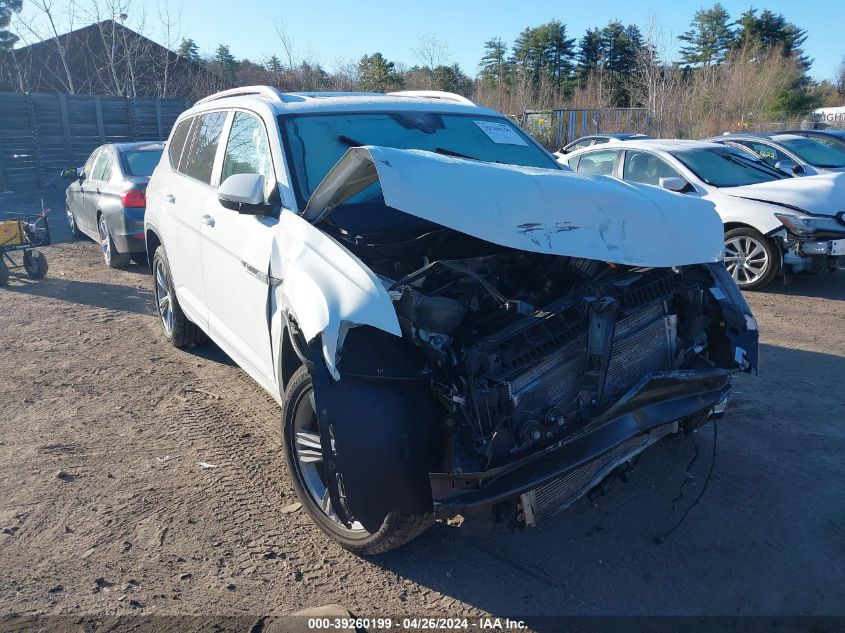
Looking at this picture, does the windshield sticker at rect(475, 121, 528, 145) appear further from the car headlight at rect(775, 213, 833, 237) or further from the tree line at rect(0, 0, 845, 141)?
the tree line at rect(0, 0, 845, 141)

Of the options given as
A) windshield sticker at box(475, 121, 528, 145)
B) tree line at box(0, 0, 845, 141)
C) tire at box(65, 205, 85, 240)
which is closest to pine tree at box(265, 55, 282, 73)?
tree line at box(0, 0, 845, 141)

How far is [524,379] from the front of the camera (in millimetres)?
2674

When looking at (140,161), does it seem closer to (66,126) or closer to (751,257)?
(751,257)

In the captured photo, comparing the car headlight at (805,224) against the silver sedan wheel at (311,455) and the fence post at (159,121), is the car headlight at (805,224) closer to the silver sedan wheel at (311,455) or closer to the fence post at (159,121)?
the silver sedan wheel at (311,455)

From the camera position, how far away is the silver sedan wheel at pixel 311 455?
315cm

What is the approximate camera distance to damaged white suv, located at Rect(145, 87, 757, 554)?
2.59 meters

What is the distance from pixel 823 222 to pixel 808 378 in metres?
2.93

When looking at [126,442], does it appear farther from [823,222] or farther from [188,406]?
[823,222]

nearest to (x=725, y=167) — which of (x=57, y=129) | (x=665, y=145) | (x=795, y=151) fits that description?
(x=665, y=145)

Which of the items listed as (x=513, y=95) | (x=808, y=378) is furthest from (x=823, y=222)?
(x=513, y=95)

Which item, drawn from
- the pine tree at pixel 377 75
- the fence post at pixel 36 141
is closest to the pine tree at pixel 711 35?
the pine tree at pixel 377 75

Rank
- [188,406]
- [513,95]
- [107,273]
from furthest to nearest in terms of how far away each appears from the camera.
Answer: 1. [513,95]
2. [107,273]
3. [188,406]

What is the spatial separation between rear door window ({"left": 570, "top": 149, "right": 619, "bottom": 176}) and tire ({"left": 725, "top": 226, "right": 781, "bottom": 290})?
193cm

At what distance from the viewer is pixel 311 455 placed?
3207 mm
